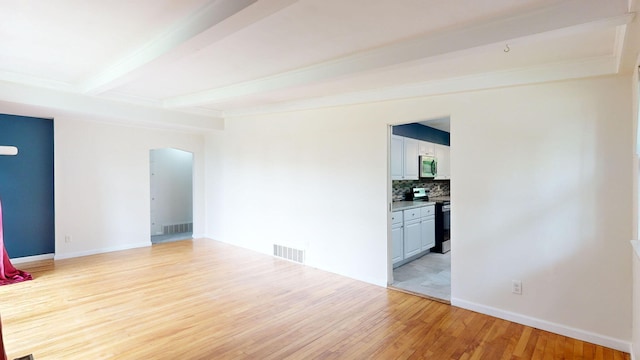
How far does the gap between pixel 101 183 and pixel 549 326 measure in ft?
22.7

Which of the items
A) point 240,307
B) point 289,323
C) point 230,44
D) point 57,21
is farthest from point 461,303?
point 57,21

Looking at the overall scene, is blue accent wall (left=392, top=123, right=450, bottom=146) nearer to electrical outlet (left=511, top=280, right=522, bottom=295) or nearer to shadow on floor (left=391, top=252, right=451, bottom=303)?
shadow on floor (left=391, top=252, right=451, bottom=303)

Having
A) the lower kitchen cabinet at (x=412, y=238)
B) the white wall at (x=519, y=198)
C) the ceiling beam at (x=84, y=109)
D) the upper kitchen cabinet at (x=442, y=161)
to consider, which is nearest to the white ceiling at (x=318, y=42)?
the ceiling beam at (x=84, y=109)

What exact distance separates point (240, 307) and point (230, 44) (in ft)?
8.82

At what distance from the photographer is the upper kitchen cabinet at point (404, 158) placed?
538 cm

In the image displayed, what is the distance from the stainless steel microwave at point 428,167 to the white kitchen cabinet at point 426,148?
0.27 ft

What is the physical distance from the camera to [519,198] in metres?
3.25

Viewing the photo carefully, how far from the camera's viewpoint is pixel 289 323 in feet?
10.5

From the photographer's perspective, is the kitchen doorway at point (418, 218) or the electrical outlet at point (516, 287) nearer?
the electrical outlet at point (516, 287)

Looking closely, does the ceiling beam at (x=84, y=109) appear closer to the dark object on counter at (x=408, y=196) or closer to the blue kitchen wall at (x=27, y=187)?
the blue kitchen wall at (x=27, y=187)

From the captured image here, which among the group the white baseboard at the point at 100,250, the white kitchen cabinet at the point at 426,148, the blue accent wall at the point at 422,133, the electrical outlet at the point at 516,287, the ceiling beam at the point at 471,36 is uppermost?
the ceiling beam at the point at 471,36

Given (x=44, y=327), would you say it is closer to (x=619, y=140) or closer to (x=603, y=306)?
(x=603, y=306)

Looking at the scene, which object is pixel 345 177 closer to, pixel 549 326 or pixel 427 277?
pixel 427 277

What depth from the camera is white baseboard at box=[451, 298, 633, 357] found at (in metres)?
2.79
